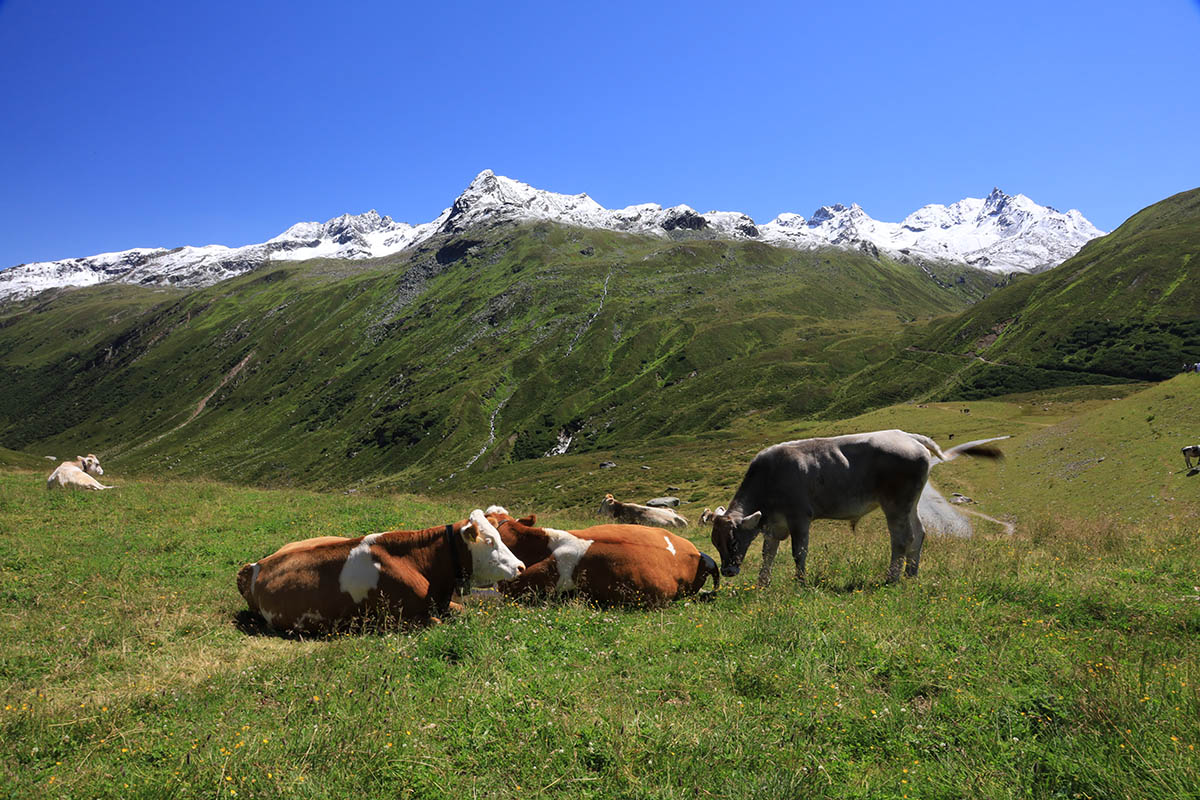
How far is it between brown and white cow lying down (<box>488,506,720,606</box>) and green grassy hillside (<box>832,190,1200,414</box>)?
14368 centimetres

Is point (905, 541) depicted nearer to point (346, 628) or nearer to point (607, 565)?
point (607, 565)

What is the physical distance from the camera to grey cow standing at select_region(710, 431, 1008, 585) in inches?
465

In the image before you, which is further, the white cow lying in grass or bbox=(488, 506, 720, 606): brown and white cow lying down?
the white cow lying in grass

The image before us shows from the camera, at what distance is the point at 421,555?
36.3ft

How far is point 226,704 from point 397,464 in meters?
176

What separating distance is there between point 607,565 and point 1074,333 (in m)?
185

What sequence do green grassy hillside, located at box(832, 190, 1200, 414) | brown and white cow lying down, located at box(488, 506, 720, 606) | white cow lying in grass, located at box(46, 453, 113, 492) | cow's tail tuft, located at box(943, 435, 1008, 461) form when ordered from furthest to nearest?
green grassy hillside, located at box(832, 190, 1200, 414) → white cow lying in grass, located at box(46, 453, 113, 492) → cow's tail tuft, located at box(943, 435, 1008, 461) → brown and white cow lying down, located at box(488, 506, 720, 606)

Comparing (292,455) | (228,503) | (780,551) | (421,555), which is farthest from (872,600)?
(292,455)

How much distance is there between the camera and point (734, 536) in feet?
39.7

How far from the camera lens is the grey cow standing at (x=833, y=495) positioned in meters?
11.8

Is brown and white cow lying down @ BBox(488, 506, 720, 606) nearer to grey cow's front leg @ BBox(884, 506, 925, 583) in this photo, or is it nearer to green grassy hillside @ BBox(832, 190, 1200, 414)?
grey cow's front leg @ BBox(884, 506, 925, 583)

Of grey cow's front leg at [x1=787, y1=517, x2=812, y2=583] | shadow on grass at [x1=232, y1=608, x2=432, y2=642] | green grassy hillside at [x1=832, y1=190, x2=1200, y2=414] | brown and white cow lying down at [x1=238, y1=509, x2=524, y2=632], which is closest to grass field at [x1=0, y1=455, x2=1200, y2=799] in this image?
shadow on grass at [x1=232, y1=608, x2=432, y2=642]

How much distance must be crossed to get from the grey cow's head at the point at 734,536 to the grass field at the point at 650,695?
3.23 feet

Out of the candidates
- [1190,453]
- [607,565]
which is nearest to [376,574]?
[607,565]
